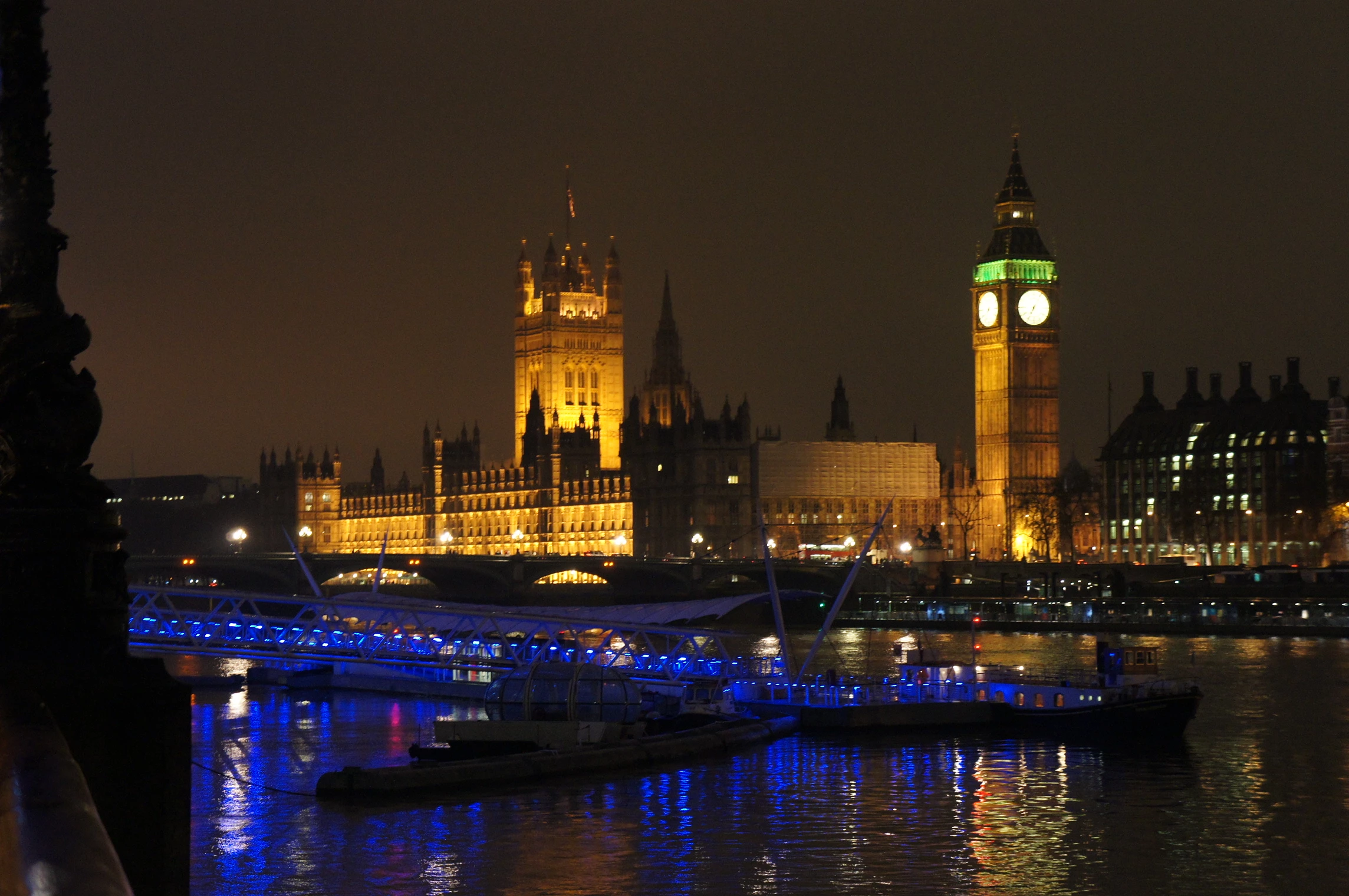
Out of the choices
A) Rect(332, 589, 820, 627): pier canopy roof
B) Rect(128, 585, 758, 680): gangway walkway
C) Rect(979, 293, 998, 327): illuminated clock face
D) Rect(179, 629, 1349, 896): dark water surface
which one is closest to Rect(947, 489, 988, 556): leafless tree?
Rect(979, 293, 998, 327): illuminated clock face

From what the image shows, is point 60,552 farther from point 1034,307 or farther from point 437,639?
point 1034,307

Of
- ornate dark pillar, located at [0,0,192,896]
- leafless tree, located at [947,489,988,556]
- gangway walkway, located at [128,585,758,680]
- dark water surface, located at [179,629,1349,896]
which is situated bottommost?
dark water surface, located at [179,629,1349,896]

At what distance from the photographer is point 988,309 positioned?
153375mm

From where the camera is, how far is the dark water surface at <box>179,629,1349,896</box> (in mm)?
24094

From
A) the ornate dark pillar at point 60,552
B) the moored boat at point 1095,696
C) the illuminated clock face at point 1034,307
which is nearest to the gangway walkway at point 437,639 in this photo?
the moored boat at point 1095,696

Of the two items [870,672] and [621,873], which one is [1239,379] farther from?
[621,873]

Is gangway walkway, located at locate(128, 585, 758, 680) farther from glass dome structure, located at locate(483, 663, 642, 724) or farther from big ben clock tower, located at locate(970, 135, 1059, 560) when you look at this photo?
big ben clock tower, located at locate(970, 135, 1059, 560)

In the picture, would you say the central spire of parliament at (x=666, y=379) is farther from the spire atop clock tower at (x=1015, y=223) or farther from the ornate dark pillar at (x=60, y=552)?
the ornate dark pillar at (x=60, y=552)

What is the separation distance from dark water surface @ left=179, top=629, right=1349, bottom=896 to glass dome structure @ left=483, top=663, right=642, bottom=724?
8.24 ft

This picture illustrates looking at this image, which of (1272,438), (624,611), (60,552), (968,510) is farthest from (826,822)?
(968,510)

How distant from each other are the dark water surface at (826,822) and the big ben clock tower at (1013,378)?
105817 mm

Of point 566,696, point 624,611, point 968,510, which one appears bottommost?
point 566,696

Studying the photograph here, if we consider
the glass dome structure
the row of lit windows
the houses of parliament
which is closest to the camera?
the glass dome structure

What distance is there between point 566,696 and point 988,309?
12036cm
